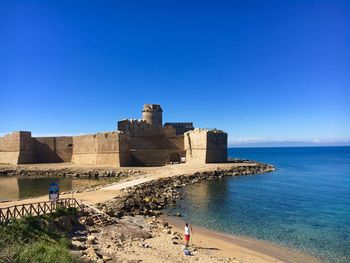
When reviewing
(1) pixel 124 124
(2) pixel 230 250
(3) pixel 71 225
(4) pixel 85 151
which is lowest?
(2) pixel 230 250

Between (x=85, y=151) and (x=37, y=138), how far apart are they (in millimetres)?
7562

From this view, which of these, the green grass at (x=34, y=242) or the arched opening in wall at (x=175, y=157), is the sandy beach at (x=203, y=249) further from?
the arched opening in wall at (x=175, y=157)

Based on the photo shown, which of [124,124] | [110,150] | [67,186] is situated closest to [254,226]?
[67,186]

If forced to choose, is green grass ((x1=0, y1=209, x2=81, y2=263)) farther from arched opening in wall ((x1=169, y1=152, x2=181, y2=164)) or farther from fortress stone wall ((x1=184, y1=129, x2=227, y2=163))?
arched opening in wall ((x1=169, y1=152, x2=181, y2=164))

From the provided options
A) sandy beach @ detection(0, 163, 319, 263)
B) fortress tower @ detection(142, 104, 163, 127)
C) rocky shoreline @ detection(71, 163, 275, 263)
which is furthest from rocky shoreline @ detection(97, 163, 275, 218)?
fortress tower @ detection(142, 104, 163, 127)

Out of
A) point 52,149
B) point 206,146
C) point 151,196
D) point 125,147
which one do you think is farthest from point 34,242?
point 52,149

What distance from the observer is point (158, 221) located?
15906 mm

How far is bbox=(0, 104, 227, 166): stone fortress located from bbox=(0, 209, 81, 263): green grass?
2608 cm

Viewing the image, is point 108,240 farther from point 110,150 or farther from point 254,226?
point 110,150

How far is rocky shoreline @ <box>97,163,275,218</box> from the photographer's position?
57.3 ft

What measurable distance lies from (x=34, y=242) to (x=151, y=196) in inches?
477

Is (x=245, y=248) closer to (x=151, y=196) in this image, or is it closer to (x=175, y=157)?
(x=151, y=196)

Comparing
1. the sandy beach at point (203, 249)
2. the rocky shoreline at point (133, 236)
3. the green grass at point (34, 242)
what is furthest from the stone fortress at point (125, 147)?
the green grass at point (34, 242)

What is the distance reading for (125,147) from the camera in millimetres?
39469
